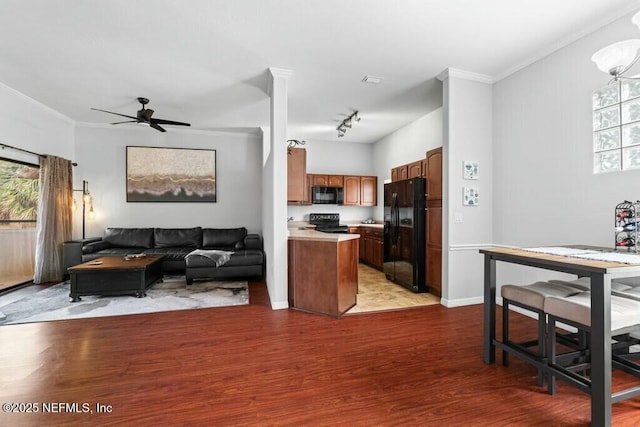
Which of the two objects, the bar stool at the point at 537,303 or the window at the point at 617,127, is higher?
the window at the point at 617,127

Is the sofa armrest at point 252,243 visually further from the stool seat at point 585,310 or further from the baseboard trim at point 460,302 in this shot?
the stool seat at point 585,310

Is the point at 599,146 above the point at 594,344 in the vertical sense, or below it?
above

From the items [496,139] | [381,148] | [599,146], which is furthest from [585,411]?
[381,148]

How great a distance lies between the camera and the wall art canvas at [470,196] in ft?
12.0

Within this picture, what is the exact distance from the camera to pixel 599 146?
8.86ft

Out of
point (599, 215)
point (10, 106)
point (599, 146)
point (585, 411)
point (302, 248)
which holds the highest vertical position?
point (10, 106)

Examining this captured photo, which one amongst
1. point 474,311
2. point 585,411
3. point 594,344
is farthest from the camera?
point 474,311

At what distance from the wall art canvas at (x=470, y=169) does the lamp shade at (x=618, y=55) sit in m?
1.84

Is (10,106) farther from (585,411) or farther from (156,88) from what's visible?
(585,411)

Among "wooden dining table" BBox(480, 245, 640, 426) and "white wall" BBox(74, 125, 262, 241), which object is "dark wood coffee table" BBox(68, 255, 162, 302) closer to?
"white wall" BBox(74, 125, 262, 241)

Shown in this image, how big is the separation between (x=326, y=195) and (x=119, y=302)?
14.7 ft

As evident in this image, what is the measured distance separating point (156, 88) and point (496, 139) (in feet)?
15.6

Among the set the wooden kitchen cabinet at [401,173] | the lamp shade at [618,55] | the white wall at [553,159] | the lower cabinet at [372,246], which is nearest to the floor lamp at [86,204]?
the lower cabinet at [372,246]

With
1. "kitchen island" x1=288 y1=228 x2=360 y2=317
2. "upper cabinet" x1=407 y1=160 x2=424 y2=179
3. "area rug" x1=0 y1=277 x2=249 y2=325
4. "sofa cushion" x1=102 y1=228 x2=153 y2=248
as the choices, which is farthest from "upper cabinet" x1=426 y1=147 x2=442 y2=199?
"sofa cushion" x1=102 y1=228 x2=153 y2=248
